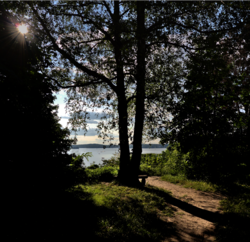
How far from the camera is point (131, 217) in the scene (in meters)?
5.01

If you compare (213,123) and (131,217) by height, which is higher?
(213,123)

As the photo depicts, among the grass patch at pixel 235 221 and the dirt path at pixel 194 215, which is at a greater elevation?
the grass patch at pixel 235 221

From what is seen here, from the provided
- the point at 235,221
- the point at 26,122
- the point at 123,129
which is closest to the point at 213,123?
the point at 235,221

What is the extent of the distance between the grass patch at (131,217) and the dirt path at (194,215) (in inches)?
14.5

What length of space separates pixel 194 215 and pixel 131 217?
2.45 metres

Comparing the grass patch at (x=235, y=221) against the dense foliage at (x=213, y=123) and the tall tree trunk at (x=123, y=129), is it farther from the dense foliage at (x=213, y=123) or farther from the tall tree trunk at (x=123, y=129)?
the tall tree trunk at (x=123, y=129)

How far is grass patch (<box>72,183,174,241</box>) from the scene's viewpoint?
4.13 meters

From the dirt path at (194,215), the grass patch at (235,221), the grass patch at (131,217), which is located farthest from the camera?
the dirt path at (194,215)

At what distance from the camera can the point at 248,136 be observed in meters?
7.62

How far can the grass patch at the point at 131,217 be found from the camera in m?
4.13

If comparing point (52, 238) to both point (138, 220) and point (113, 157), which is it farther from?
point (113, 157)

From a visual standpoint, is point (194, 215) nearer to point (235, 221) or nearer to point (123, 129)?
point (235, 221)

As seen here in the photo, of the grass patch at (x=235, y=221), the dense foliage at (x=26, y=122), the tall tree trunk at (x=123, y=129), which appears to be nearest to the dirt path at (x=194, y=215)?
the grass patch at (x=235, y=221)

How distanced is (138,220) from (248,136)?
566 centimetres
